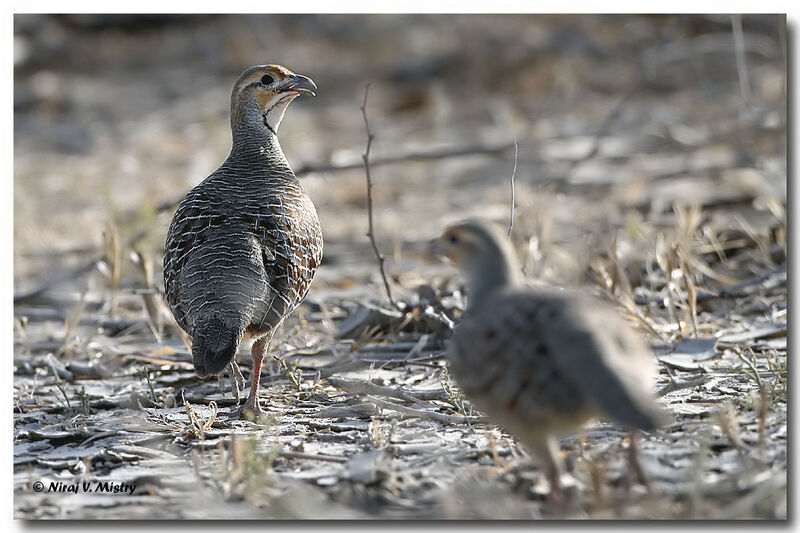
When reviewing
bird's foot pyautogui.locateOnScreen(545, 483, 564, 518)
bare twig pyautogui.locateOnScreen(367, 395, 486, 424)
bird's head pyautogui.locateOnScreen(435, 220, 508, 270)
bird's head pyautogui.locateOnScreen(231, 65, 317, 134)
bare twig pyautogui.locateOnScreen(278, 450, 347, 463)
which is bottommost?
bird's foot pyautogui.locateOnScreen(545, 483, 564, 518)

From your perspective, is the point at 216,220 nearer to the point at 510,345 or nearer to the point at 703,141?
the point at 510,345

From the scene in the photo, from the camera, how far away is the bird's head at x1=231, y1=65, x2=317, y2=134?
5.84m

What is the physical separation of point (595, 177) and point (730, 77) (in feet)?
9.78

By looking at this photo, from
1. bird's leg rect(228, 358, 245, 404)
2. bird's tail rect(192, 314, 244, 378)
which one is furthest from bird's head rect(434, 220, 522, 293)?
bird's leg rect(228, 358, 245, 404)

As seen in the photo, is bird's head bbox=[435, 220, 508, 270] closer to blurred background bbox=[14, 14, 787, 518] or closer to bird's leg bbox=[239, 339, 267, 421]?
blurred background bbox=[14, 14, 787, 518]

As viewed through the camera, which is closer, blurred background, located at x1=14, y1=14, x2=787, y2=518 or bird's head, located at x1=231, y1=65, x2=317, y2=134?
blurred background, located at x1=14, y1=14, x2=787, y2=518

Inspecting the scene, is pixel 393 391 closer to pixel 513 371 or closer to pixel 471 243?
pixel 471 243

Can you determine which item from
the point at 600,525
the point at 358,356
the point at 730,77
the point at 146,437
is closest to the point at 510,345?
the point at 600,525

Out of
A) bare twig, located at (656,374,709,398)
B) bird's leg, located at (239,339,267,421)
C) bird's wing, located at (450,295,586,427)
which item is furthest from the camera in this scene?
bird's leg, located at (239,339,267,421)

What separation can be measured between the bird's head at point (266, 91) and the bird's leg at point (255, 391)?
157 cm

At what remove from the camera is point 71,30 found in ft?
41.6

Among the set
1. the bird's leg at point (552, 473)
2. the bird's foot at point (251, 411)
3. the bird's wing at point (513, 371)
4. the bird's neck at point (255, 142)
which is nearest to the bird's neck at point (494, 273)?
the bird's wing at point (513, 371)

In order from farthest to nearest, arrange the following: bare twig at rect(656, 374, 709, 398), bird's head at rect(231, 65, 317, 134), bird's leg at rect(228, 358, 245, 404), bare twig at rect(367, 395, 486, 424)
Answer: bird's head at rect(231, 65, 317, 134), bird's leg at rect(228, 358, 245, 404), bare twig at rect(656, 374, 709, 398), bare twig at rect(367, 395, 486, 424)

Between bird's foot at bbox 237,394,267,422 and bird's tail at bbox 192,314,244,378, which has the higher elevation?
bird's tail at bbox 192,314,244,378
